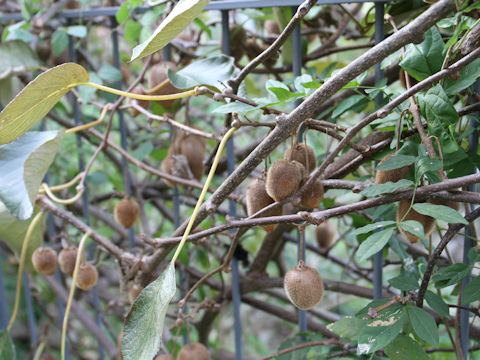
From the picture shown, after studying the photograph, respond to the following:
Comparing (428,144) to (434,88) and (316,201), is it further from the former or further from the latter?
(316,201)

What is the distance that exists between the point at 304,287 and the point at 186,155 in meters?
0.45

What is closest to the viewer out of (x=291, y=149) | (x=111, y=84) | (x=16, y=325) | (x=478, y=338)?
(x=291, y=149)

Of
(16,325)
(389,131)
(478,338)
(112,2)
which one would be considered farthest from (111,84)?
(16,325)

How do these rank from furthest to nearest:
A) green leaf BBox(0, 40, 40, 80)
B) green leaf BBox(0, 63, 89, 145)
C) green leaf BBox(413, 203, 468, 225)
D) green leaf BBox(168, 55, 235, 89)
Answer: green leaf BBox(0, 40, 40, 80)
green leaf BBox(168, 55, 235, 89)
green leaf BBox(0, 63, 89, 145)
green leaf BBox(413, 203, 468, 225)

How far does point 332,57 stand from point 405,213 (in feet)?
3.19

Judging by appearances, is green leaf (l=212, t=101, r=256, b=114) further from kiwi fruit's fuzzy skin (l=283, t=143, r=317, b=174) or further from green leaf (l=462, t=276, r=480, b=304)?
green leaf (l=462, t=276, r=480, b=304)

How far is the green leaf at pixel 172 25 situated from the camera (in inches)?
23.0

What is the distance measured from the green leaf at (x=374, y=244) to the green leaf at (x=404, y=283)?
134 millimetres

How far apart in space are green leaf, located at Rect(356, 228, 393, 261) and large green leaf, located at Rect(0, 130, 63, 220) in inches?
19.9

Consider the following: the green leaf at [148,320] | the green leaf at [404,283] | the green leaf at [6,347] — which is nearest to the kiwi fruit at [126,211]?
the green leaf at [6,347]

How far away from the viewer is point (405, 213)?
2.18ft

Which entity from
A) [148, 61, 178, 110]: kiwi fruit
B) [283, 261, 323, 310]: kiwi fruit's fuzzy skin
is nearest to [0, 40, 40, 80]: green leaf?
[148, 61, 178, 110]: kiwi fruit

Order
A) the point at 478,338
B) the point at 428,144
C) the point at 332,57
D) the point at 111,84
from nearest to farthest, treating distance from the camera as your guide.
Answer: the point at 428,144
the point at 478,338
the point at 111,84
the point at 332,57

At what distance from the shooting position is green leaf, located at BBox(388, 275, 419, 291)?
2.44 feet
